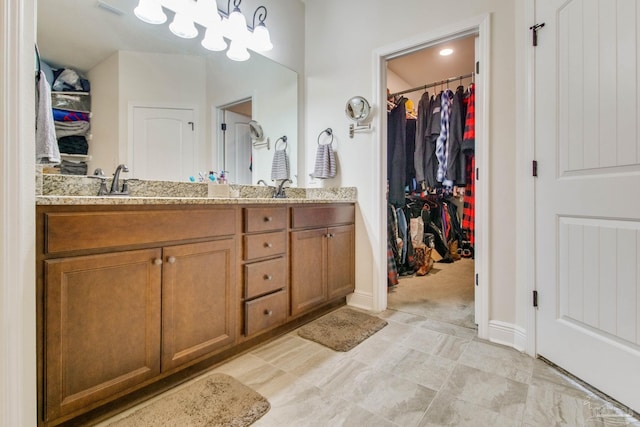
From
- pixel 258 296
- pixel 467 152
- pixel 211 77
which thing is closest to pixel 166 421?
pixel 258 296

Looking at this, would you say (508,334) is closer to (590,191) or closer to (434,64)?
(590,191)

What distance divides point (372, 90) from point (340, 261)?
1397 millimetres

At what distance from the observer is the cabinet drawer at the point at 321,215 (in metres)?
1.96

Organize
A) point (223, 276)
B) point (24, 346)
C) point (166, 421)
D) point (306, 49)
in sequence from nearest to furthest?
1. point (24, 346)
2. point (166, 421)
3. point (223, 276)
4. point (306, 49)

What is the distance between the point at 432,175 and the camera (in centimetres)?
301

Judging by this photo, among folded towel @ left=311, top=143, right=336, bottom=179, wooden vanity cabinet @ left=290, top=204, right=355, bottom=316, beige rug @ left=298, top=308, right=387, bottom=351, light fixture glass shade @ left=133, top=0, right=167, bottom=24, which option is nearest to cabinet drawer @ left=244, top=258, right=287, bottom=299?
wooden vanity cabinet @ left=290, top=204, right=355, bottom=316

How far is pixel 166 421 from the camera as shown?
113 cm

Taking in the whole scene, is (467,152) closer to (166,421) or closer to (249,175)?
(249,175)

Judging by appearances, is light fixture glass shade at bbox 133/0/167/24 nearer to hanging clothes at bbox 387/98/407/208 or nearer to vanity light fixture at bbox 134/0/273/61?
vanity light fixture at bbox 134/0/273/61

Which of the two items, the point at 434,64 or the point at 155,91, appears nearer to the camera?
the point at 155,91

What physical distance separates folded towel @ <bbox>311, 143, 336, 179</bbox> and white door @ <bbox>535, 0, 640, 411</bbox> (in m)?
1.41

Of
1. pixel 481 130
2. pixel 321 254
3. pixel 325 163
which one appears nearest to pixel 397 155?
pixel 325 163

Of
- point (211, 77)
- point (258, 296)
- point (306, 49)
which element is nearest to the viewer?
point (258, 296)

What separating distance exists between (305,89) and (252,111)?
65 cm
